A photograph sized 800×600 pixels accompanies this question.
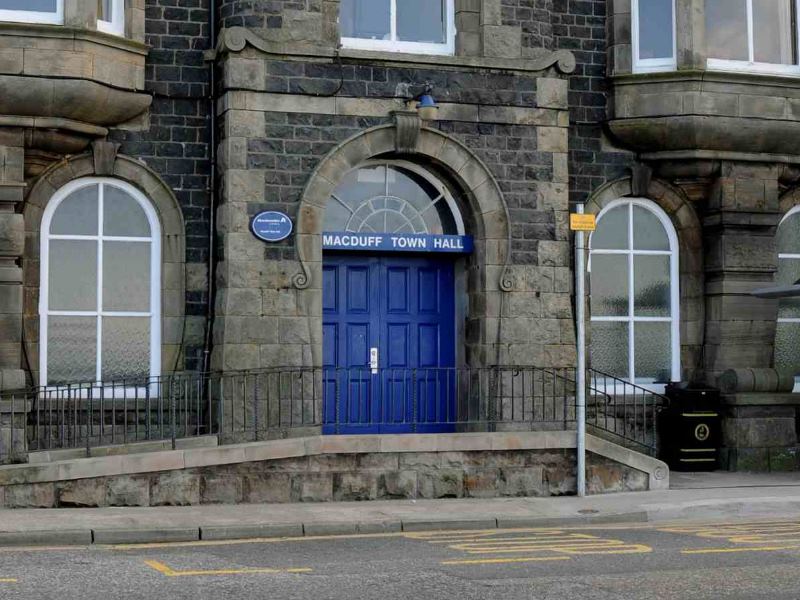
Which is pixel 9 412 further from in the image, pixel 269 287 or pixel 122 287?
pixel 269 287

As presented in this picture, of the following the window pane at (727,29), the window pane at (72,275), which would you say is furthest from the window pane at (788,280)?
the window pane at (72,275)

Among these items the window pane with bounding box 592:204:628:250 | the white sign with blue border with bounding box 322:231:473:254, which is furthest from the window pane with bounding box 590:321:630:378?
the white sign with blue border with bounding box 322:231:473:254

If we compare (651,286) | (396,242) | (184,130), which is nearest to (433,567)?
(396,242)

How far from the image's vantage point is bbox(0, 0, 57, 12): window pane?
16.0 m

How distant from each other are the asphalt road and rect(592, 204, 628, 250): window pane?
597cm

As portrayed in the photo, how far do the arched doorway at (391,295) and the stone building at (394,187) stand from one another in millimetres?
32

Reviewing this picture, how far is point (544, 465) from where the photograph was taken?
635 inches

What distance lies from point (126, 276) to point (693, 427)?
7.38 m

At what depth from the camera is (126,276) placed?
1680cm

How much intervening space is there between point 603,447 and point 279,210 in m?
4.61

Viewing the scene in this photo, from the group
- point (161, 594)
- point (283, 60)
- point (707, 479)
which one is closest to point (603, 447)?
point (707, 479)

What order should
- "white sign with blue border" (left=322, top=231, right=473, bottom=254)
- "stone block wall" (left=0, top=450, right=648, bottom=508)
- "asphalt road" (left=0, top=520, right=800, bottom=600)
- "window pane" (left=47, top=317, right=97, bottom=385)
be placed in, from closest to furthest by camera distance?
"asphalt road" (left=0, top=520, right=800, bottom=600) → "stone block wall" (left=0, top=450, right=648, bottom=508) → "window pane" (left=47, top=317, right=97, bottom=385) → "white sign with blue border" (left=322, top=231, right=473, bottom=254)

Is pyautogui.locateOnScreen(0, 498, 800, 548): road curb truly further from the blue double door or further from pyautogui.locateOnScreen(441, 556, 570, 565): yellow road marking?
the blue double door

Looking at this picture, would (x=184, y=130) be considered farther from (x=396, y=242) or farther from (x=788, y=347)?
(x=788, y=347)
